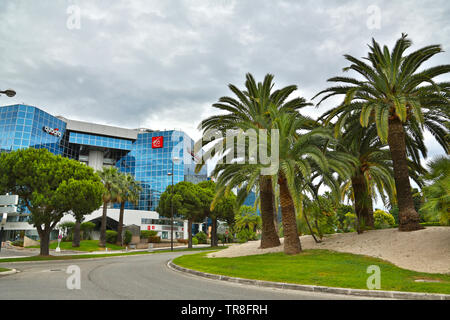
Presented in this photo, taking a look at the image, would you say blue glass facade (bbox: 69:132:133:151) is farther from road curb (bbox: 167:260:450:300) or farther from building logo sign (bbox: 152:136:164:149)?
road curb (bbox: 167:260:450:300)

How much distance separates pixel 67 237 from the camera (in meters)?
53.4

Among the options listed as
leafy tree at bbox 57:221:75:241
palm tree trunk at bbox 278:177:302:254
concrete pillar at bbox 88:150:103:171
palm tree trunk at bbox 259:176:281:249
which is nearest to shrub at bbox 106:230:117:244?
leafy tree at bbox 57:221:75:241

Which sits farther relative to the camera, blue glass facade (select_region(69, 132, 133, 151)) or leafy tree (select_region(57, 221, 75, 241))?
blue glass facade (select_region(69, 132, 133, 151))

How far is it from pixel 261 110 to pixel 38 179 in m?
18.7

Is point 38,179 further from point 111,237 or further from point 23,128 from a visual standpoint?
point 23,128

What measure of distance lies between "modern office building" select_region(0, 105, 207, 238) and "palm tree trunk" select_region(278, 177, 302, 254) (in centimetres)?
5492

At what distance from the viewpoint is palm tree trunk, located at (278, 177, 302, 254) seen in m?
18.9

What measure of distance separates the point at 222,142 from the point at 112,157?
259 feet

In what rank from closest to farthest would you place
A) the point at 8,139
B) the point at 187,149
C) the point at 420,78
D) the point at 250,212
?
the point at 420,78 < the point at 250,212 < the point at 8,139 < the point at 187,149

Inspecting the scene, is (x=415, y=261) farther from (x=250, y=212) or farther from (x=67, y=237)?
(x=67, y=237)

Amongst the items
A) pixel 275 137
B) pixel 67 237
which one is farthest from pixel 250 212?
pixel 275 137

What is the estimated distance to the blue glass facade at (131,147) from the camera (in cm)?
6838

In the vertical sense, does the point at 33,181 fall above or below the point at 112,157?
below

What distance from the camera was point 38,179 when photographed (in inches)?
1002
